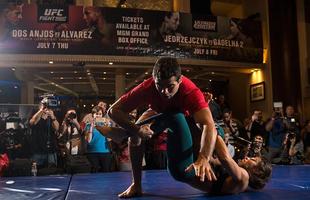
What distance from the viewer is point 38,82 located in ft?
24.5

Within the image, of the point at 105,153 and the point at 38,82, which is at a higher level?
the point at 38,82

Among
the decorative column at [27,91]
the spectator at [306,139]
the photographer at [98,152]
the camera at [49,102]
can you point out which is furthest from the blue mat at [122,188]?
the decorative column at [27,91]

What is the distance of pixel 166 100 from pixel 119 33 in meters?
4.08

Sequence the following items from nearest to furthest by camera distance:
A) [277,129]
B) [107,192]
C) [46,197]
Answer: [46,197], [107,192], [277,129]

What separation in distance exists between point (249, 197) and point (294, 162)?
2.99 m

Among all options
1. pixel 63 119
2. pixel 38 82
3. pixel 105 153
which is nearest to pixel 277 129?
pixel 105 153

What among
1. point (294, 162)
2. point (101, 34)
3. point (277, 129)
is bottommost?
point (294, 162)

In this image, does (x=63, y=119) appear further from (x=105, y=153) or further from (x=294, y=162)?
(x=294, y=162)

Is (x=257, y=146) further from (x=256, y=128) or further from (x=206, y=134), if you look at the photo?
(x=206, y=134)

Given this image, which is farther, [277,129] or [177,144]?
[277,129]

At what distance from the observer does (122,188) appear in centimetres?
270

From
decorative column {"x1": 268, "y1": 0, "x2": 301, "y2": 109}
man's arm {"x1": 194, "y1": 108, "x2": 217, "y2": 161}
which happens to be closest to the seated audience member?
decorative column {"x1": 268, "y1": 0, "x2": 301, "y2": 109}

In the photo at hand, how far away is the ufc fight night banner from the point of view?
5820 mm

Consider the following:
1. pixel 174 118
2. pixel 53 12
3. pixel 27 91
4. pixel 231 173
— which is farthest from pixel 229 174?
pixel 27 91
